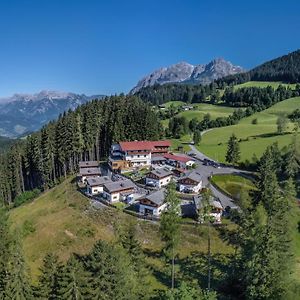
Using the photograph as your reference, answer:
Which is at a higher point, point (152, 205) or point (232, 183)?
point (232, 183)

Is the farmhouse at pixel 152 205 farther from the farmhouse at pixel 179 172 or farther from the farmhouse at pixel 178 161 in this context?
the farmhouse at pixel 178 161

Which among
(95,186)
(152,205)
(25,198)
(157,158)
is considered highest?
(157,158)

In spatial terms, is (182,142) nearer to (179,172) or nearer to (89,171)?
(179,172)

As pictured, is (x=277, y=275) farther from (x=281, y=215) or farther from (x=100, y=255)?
(x=100, y=255)

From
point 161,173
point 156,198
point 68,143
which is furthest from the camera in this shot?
point 68,143

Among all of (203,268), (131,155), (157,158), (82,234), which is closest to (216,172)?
(157,158)

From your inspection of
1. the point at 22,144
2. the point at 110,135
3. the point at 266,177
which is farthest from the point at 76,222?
the point at 22,144

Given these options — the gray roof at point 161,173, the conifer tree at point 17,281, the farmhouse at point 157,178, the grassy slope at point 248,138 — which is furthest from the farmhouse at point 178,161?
the conifer tree at point 17,281

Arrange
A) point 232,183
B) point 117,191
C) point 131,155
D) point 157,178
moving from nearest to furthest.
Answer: point 117,191, point 157,178, point 232,183, point 131,155
